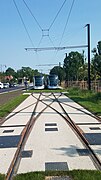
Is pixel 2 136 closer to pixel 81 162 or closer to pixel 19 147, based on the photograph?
pixel 19 147

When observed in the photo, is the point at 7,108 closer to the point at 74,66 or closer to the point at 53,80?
the point at 53,80

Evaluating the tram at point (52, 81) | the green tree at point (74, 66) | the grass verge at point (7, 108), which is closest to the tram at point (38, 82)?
the tram at point (52, 81)

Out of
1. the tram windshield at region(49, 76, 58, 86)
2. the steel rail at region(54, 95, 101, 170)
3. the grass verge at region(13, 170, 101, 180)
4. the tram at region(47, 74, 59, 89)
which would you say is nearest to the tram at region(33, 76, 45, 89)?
the tram at region(47, 74, 59, 89)

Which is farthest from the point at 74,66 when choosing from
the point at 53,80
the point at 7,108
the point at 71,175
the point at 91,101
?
the point at 71,175

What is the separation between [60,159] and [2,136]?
390 cm

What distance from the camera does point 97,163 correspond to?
6902mm

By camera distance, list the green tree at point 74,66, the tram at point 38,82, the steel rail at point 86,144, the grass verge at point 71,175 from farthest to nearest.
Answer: the green tree at point 74,66 → the tram at point 38,82 → the steel rail at point 86,144 → the grass verge at point 71,175

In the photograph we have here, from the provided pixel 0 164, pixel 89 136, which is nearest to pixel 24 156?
pixel 0 164

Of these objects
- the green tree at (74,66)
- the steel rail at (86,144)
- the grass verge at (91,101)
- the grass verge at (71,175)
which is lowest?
the grass verge at (91,101)

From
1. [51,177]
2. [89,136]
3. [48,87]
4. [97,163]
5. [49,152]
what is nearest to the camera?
[51,177]

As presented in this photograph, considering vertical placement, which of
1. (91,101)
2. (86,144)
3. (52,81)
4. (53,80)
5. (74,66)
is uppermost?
(74,66)

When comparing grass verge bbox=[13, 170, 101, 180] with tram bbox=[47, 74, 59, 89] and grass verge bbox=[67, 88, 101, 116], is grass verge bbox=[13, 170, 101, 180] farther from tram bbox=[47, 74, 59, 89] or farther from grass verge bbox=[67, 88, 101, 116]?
tram bbox=[47, 74, 59, 89]

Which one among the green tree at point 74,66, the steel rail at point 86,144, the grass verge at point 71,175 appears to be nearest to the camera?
the grass verge at point 71,175

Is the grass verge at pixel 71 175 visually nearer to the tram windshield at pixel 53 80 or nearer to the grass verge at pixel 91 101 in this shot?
the grass verge at pixel 91 101
